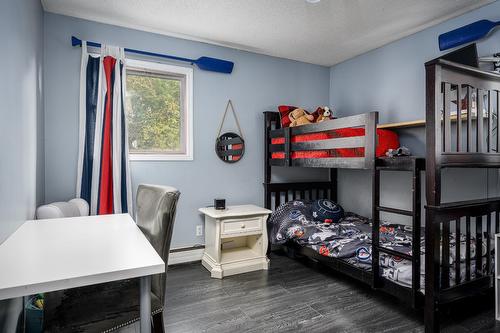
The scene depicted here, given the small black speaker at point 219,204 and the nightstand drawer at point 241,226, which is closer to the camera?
the nightstand drawer at point 241,226

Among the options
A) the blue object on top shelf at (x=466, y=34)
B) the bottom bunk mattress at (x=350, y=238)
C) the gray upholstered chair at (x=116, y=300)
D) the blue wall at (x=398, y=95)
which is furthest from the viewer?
the blue wall at (x=398, y=95)

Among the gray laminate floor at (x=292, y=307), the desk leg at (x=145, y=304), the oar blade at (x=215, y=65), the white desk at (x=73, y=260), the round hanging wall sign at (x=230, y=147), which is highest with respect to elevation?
the oar blade at (x=215, y=65)

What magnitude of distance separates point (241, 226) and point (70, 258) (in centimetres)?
194

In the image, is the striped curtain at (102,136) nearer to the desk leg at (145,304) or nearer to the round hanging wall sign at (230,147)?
the round hanging wall sign at (230,147)

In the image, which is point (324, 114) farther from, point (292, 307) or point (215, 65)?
point (292, 307)

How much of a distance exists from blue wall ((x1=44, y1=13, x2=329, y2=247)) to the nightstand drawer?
51 cm

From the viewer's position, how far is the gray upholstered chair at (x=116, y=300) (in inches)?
43.1

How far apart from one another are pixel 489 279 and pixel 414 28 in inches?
88.3

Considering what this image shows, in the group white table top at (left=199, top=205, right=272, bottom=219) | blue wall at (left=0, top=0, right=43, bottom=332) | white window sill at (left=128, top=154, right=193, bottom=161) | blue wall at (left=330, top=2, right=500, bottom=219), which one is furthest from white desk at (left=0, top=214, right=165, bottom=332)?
blue wall at (left=330, top=2, right=500, bottom=219)

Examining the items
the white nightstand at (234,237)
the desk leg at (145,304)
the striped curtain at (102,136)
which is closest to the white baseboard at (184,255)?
the white nightstand at (234,237)

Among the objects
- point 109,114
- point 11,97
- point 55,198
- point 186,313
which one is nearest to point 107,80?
point 109,114

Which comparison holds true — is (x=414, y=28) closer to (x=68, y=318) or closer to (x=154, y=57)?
(x=154, y=57)

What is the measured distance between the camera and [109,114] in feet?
8.77

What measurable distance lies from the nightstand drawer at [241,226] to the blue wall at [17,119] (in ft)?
4.83
